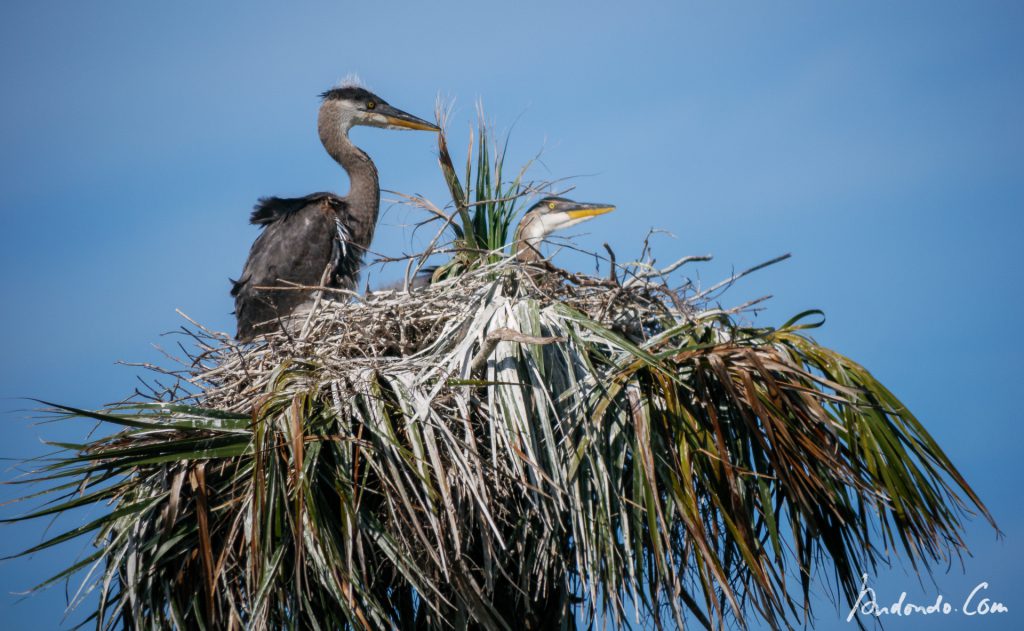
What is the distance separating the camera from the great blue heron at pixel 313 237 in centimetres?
743

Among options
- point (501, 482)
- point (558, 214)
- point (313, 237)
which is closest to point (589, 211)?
point (558, 214)

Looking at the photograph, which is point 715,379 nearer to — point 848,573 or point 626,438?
point 626,438

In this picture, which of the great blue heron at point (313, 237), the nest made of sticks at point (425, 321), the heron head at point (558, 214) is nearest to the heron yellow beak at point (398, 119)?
the great blue heron at point (313, 237)

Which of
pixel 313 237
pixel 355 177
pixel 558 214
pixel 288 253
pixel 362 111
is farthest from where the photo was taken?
pixel 362 111

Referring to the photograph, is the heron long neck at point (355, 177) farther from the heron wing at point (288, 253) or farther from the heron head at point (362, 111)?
the heron wing at point (288, 253)

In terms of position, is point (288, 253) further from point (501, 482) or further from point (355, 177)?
point (501, 482)

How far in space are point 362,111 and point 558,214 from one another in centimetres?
218

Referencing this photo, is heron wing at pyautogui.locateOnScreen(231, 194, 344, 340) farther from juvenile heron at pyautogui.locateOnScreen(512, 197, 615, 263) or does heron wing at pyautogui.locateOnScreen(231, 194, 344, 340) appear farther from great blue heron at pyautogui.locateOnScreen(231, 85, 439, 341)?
juvenile heron at pyautogui.locateOnScreen(512, 197, 615, 263)

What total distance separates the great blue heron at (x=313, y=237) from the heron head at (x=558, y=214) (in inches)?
52.8

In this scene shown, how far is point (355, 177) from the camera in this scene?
8594mm

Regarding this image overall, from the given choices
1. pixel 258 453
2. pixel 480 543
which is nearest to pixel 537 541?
pixel 480 543

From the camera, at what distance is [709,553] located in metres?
→ 4.12

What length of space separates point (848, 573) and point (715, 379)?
3.48ft

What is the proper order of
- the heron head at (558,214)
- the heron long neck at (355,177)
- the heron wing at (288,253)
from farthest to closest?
the heron long neck at (355,177), the heron head at (558,214), the heron wing at (288,253)
